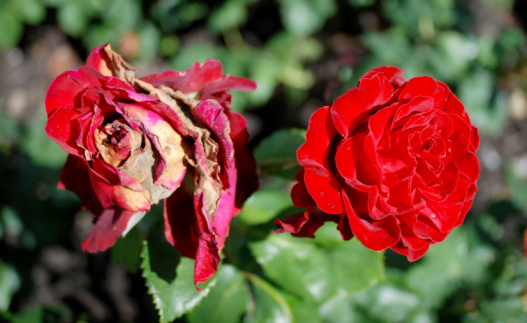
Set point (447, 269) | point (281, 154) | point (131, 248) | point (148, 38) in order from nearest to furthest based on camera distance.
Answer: point (131, 248) → point (281, 154) → point (447, 269) → point (148, 38)

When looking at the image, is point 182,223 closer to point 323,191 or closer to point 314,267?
point 323,191

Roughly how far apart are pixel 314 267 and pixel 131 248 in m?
0.43

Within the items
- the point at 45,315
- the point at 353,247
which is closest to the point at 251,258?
the point at 353,247

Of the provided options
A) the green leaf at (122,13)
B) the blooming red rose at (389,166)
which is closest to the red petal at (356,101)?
the blooming red rose at (389,166)

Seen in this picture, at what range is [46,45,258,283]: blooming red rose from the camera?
24.6 inches

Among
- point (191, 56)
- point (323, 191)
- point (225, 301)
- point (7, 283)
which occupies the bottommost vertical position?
point (7, 283)

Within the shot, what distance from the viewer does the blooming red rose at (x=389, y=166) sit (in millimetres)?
613

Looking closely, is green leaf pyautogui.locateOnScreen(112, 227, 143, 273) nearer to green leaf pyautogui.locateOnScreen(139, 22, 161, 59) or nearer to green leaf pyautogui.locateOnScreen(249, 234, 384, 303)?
green leaf pyautogui.locateOnScreen(249, 234, 384, 303)

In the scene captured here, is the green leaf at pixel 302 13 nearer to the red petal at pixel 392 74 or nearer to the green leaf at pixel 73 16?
the green leaf at pixel 73 16

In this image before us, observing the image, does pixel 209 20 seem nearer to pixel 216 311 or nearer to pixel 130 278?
pixel 130 278

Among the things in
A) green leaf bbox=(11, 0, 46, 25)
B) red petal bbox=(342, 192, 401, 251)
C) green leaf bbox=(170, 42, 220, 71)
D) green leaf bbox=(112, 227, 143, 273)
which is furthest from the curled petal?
green leaf bbox=(11, 0, 46, 25)

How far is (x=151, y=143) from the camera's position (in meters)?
0.64

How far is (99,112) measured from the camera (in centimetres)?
63

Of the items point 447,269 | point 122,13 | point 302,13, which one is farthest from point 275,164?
point 122,13
